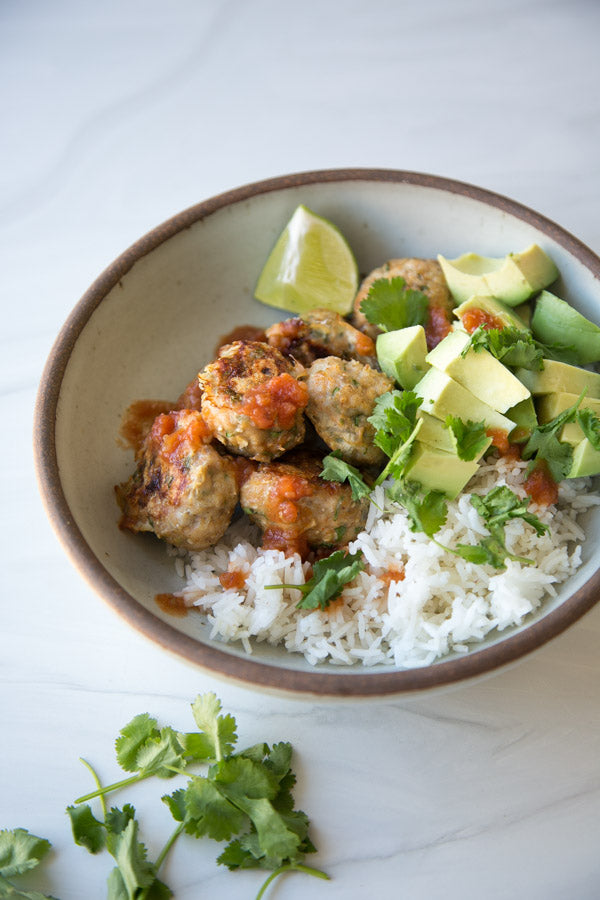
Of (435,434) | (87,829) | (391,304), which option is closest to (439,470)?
(435,434)

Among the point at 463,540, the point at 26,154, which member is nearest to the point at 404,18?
the point at 26,154

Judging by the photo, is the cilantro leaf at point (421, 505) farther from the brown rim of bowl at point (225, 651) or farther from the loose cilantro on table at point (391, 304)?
the loose cilantro on table at point (391, 304)

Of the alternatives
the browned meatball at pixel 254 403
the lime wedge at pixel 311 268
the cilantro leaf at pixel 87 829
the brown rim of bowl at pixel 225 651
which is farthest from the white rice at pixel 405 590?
the lime wedge at pixel 311 268

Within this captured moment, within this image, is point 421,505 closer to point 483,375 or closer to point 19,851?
point 483,375

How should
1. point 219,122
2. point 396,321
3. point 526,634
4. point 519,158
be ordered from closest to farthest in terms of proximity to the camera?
1. point 526,634
2. point 396,321
3. point 519,158
4. point 219,122

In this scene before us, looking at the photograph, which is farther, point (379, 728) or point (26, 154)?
point (26, 154)

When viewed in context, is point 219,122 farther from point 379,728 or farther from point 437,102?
point 379,728
